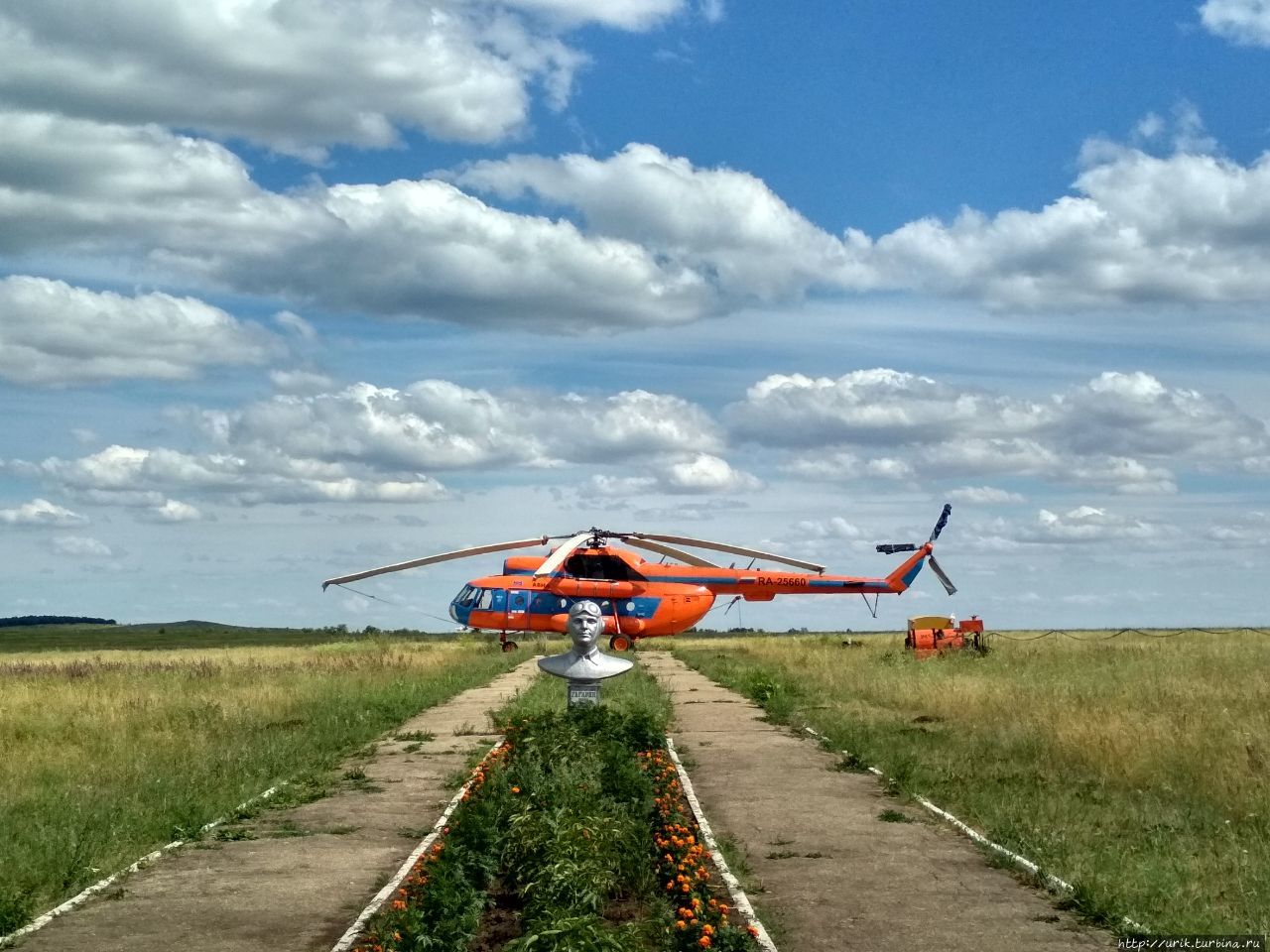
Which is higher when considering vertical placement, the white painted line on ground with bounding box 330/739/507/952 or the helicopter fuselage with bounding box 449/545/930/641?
the helicopter fuselage with bounding box 449/545/930/641

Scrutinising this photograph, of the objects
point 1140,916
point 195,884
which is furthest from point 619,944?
point 195,884

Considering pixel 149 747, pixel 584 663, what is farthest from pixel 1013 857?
pixel 149 747

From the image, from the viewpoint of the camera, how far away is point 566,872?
27.1 ft

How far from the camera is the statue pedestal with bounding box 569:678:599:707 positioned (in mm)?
15288

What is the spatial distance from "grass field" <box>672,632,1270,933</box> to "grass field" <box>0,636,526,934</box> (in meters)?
6.88

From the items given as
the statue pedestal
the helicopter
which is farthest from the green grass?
the statue pedestal

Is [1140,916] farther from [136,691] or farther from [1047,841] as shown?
[136,691]

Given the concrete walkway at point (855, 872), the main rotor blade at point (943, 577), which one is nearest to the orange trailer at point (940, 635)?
the main rotor blade at point (943, 577)

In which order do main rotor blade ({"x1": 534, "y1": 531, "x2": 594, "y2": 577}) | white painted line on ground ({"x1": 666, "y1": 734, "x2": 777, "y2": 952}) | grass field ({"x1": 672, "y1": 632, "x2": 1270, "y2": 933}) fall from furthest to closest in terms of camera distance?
main rotor blade ({"x1": 534, "y1": 531, "x2": 594, "y2": 577}) < grass field ({"x1": 672, "y1": 632, "x2": 1270, "y2": 933}) < white painted line on ground ({"x1": 666, "y1": 734, "x2": 777, "y2": 952})

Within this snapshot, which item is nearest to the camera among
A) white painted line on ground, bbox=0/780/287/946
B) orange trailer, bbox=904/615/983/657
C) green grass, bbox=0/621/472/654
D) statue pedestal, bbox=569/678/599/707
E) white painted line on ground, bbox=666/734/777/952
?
white painted line on ground, bbox=666/734/777/952

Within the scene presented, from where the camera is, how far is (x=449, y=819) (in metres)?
10.6

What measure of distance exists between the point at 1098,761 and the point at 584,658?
6.04 metres

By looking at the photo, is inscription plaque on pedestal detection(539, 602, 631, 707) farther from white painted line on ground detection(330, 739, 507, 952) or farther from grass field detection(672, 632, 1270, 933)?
grass field detection(672, 632, 1270, 933)

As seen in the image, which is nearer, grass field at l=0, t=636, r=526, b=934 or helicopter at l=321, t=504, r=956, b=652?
grass field at l=0, t=636, r=526, b=934
